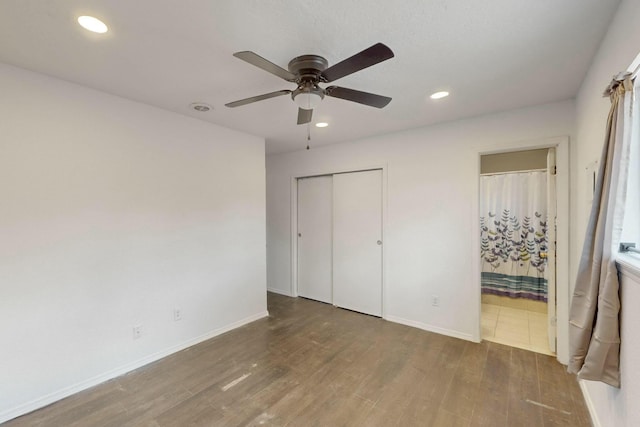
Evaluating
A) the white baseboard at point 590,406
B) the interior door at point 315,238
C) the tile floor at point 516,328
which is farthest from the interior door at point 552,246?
the interior door at point 315,238

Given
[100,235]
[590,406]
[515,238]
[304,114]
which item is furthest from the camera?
[515,238]

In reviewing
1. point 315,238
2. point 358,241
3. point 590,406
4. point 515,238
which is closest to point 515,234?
point 515,238

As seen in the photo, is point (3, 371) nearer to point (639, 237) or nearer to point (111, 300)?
point (111, 300)

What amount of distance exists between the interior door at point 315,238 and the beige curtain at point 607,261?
3.01m

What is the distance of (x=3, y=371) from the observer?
6.02 feet

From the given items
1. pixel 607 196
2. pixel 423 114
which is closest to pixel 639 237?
pixel 607 196

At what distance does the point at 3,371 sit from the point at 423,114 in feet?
12.9

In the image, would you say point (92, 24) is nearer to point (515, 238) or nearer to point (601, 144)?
point (601, 144)

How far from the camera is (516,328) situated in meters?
3.23

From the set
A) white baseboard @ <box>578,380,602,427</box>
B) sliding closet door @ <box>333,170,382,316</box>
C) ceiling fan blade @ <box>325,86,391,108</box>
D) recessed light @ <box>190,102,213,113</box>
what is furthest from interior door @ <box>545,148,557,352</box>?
recessed light @ <box>190,102,213,113</box>

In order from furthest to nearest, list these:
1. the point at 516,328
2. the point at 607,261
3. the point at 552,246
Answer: the point at 516,328, the point at 552,246, the point at 607,261

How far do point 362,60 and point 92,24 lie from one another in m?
1.46

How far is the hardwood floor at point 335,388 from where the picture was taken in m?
1.84

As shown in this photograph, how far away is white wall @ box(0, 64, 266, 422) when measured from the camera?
6.21 ft
